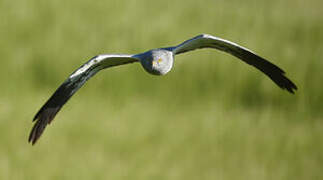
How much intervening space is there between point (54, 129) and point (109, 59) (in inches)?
63.1

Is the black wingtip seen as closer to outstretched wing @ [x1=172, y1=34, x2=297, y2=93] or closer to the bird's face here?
A: the bird's face

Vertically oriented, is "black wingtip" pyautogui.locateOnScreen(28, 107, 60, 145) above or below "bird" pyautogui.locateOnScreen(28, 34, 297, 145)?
below

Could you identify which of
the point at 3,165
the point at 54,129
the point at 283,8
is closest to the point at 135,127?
the point at 54,129

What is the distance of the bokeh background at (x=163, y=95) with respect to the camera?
8.66m

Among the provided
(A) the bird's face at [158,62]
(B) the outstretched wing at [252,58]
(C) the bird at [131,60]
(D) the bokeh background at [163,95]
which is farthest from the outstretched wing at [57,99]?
(D) the bokeh background at [163,95]

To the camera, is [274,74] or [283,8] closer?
[274,74]

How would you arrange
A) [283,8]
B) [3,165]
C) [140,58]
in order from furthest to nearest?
1. [283,8]
2. [3,165]
3. [140,58]

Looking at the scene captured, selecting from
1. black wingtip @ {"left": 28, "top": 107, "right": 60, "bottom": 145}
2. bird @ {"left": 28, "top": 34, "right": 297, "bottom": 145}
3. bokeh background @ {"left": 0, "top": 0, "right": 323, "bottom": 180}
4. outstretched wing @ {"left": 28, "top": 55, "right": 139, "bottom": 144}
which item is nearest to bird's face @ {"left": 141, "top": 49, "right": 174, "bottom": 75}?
bird @ {"left": 28, "top": 34, "right": 297, "bottom": 145}

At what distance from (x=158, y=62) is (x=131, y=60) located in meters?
0.77

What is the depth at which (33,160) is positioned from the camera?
8508 mm

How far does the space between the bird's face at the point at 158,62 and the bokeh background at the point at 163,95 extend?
1.34 m

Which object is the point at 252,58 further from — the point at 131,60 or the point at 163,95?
the point at 163,95

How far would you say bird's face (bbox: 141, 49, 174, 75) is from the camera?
717 cm

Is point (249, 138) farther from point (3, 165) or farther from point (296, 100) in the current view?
point (3, 165)
